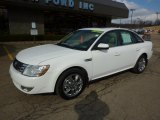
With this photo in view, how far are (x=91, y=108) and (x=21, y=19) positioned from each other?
15.0 metres

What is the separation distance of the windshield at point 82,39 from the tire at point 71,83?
727mm

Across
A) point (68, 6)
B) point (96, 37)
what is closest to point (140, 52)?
point (96, 37)

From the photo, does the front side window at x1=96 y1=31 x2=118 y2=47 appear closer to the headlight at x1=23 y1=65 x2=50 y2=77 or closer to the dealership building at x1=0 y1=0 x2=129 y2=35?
the headlight at x1=23 y1=65 x2=50 y2=77

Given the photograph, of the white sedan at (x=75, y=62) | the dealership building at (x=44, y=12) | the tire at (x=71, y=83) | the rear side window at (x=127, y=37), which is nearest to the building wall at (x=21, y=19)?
the dealership building at (x=44, y=12)

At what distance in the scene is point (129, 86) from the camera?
4840 mm

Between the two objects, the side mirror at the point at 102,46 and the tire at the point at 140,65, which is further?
the tire at the point at 140,65

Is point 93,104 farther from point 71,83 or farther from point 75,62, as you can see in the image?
point 75,62

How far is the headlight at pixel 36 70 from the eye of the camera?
345cm

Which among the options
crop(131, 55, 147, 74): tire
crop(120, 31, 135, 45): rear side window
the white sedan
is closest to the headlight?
the white sedan

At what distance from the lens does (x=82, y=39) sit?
4.70 metres

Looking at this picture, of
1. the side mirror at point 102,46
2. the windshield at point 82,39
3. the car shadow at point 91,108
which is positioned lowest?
the car shadow at point 91,108

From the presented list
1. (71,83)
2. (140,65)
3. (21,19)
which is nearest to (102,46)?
(71,83)

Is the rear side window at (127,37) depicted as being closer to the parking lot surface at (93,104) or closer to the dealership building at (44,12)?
the parking lot surface at (93,104)

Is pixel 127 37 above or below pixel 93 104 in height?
above
